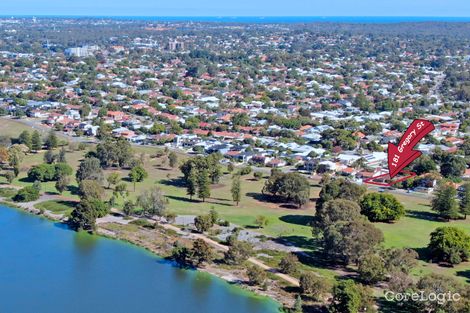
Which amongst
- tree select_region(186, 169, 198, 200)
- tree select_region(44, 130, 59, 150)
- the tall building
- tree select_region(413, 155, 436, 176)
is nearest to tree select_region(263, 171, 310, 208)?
tree select_region(186, 169, 198, 200)

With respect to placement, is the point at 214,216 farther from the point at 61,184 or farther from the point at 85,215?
the point at 61,184

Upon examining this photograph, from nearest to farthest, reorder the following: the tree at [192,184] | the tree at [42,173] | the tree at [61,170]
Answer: the tree at [192,184], the tree at [42,173], the tree at [61,170]

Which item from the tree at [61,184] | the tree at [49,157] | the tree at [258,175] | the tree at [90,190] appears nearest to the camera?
the tree at [90,190]

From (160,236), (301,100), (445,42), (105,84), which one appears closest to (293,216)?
(160,236)

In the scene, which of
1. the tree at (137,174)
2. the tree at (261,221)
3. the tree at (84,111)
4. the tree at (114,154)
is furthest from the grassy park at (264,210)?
the tree at (84,111)

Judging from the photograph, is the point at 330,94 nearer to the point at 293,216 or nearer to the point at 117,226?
the point at 293,216

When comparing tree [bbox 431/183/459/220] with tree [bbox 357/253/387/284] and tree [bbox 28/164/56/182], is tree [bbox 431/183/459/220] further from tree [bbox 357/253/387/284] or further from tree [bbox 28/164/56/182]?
tree [bbox 28/164/56/182]

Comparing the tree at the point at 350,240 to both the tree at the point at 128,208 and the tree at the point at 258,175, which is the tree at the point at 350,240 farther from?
the tree at the point at 258,175
